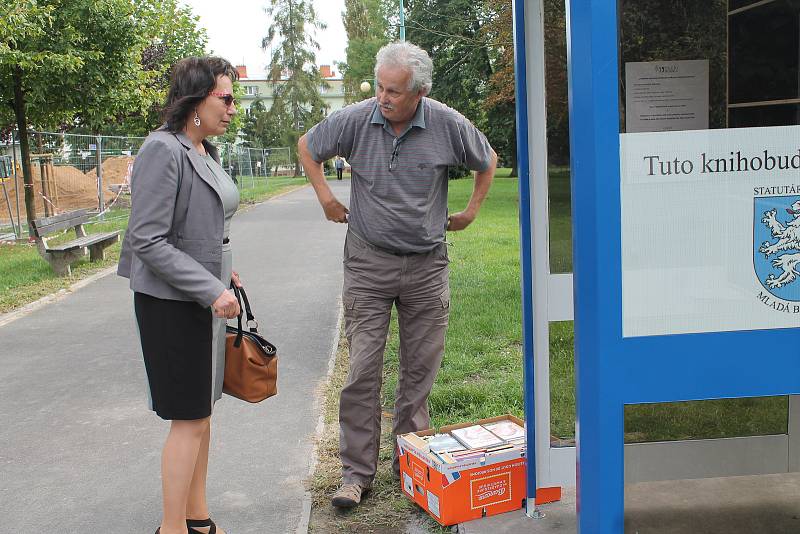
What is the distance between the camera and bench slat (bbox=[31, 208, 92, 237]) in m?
10.5

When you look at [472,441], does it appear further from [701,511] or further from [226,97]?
[226,97]

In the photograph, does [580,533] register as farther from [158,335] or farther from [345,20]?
[345,20]

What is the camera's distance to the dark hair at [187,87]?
10.3 feet

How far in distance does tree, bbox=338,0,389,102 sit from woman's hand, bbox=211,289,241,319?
59.5 m

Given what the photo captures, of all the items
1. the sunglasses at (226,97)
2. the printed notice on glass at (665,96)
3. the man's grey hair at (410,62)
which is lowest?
the printed notice on glass at (665,96)

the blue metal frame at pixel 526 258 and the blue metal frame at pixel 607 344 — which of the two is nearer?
the blue metal frame at pixel 607 344

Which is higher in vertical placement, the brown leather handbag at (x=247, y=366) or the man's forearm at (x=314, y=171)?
the man's forearm at (x=314, y=171)

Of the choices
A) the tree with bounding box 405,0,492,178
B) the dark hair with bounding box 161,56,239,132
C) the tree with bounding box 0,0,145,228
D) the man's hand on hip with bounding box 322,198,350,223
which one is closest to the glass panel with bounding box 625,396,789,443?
the man's hand on hip with bounding box 322,198,350,223

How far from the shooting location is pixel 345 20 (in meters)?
70.4

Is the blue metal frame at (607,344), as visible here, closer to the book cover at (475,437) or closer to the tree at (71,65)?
the book cover at (475,437)

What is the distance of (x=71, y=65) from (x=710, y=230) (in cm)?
1204

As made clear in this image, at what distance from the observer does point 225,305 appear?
3.01m

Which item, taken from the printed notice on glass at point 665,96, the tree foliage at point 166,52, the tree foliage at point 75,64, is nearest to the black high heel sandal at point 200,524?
the printed notice on glass at point 665,96

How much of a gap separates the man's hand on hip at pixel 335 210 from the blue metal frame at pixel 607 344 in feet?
5.91
